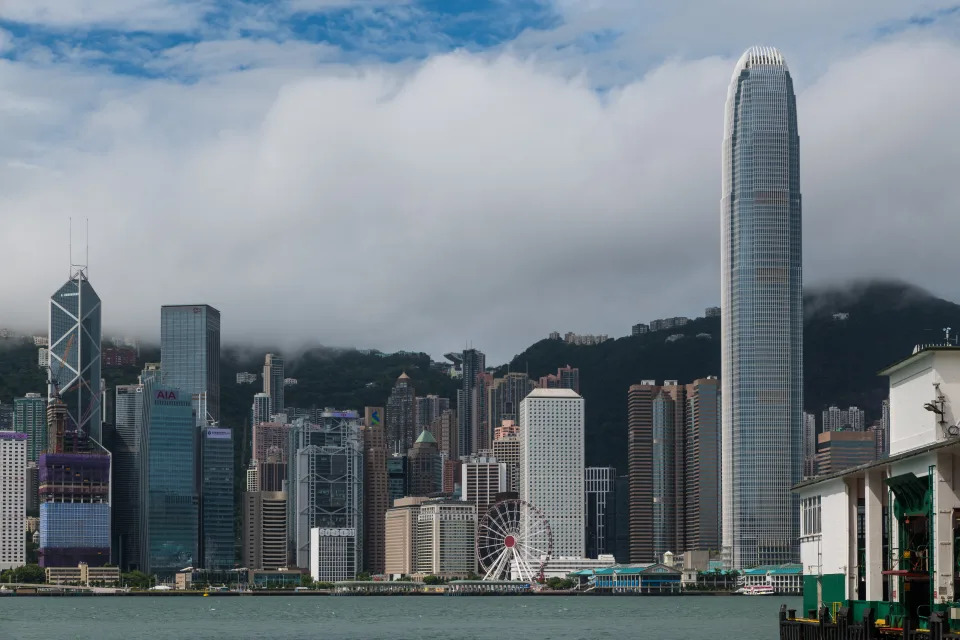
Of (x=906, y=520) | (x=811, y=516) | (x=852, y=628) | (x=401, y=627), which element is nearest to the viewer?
(x=906, y=520)

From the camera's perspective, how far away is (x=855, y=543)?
6888cm

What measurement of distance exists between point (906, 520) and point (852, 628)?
6.20m

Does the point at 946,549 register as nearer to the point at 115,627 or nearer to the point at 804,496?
the point at 804,496

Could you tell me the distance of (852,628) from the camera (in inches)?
2537

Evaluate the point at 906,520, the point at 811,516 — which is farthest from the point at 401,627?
the point at 906,520

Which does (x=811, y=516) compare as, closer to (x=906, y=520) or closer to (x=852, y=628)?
(x=852, y=628)

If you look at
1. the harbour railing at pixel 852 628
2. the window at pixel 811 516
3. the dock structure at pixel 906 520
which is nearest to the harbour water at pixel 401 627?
the window at pixel 811 516

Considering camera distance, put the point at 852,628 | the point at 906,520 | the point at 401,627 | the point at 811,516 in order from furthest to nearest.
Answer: the point at 401,627 → the point at 811,516 → the point at 852,628 → the point at 906,520

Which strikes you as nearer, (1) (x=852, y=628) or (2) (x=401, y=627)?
(1) (x=852, y=628)

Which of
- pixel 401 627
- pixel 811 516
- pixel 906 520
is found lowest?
pixel 401 627

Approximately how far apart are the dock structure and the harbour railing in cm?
9

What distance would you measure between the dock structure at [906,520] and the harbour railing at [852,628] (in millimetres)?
86

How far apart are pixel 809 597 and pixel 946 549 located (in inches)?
847

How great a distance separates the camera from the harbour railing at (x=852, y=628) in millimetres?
52688
